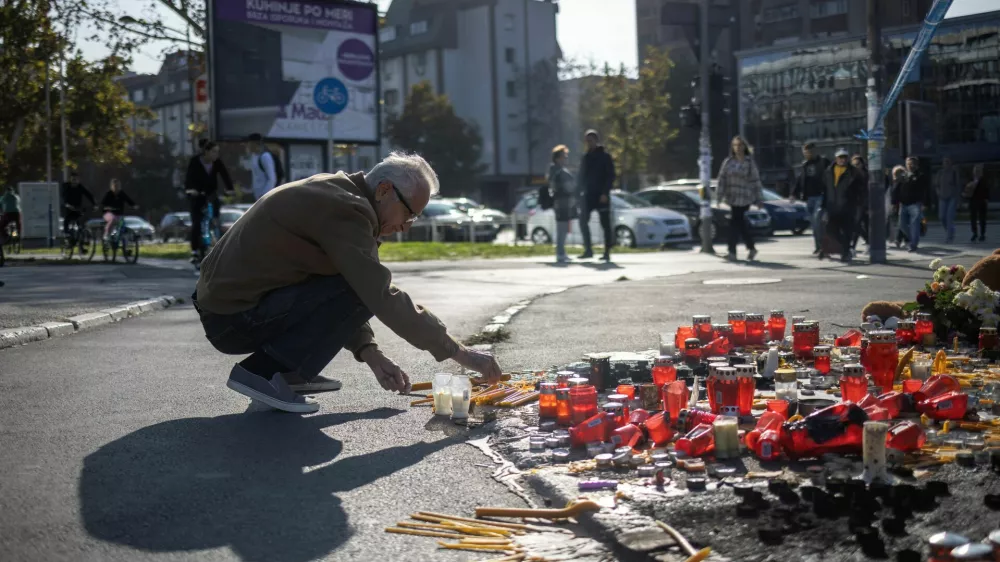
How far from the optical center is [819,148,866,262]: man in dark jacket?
17.8 m

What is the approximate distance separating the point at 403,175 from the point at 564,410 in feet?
4.20

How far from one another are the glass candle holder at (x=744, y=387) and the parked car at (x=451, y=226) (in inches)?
1301

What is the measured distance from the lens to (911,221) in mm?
21266

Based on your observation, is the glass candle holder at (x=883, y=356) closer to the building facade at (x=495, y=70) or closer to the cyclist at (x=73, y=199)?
the cyclist at (x=73, y=199)

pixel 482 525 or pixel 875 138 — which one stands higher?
pixel 875 138

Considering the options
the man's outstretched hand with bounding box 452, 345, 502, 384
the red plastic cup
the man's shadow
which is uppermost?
the man's outstretched hand with bounding box 452, 345, 502, 384

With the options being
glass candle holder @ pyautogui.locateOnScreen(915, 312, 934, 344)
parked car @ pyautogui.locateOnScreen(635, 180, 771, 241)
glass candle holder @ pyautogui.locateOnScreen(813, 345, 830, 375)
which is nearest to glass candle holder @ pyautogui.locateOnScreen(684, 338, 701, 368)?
glass candle holder @ pyautogui.locateOnScreen(813, 345, 830, 375)

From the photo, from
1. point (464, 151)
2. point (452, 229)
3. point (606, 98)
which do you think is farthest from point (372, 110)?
point (464, 151)

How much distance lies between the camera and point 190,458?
451 centimetres

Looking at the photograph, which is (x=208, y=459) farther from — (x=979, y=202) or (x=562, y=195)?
(x=979, y=202)

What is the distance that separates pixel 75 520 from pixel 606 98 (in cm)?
6108

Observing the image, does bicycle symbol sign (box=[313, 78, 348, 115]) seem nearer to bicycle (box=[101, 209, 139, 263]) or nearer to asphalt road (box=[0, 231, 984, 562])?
bicycle (box=[101, 209, 139, 263])

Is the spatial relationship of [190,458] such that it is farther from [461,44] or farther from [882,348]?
[461,44]

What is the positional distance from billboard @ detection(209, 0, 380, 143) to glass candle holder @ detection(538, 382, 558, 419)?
22.0 meters
